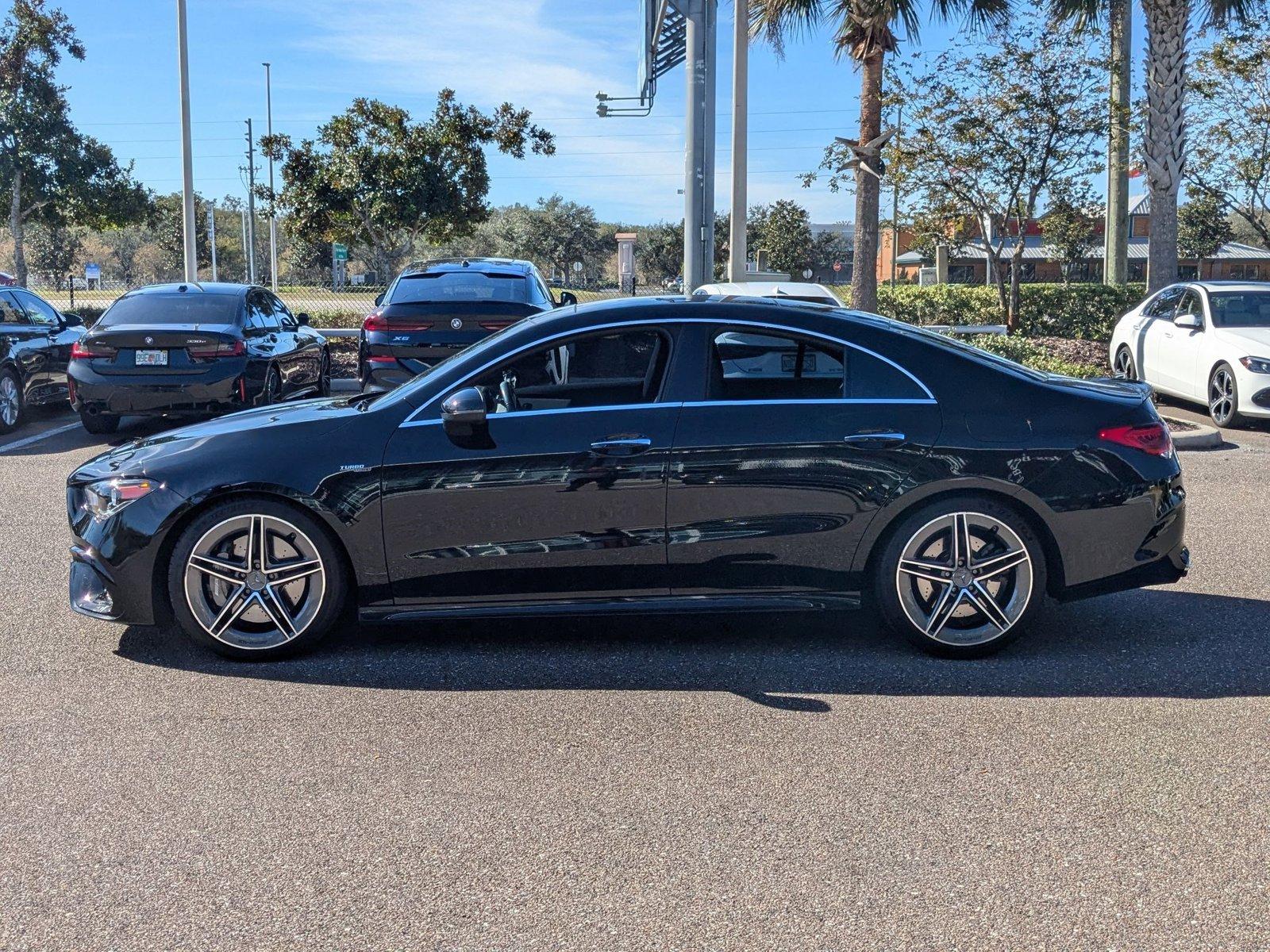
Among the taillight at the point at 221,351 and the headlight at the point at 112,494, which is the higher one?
the taillight at the point at 221,351

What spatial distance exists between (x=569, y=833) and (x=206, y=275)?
3019 inches

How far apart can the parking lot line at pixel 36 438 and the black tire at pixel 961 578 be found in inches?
378

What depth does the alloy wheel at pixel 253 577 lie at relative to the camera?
17.5 feet

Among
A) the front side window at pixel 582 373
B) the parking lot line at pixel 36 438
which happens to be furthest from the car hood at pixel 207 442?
the parking lot line at pixel 36 438

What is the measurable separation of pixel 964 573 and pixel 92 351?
30.0 ft

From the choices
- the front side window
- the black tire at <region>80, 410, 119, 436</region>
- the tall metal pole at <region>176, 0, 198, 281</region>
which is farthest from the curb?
the tall metal pole at <region>176, 0, 198, 281</region>

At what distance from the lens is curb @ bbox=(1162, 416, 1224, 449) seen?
38.1 ft

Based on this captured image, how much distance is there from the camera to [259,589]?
17.6 ft

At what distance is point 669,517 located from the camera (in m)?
5.33

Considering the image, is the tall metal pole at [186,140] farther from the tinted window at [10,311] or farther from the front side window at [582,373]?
the front side window at [582,373]

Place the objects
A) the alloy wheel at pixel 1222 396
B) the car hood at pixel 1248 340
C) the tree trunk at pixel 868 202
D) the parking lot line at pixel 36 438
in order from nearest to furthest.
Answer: the parking lot line at pixel 36 438
the car hood at pixel 1248 340
the alloy wheel at pixel 1222 396
the tree trunk at pixel 868 202

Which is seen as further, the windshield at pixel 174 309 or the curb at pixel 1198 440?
the windshield at pixel 174 309

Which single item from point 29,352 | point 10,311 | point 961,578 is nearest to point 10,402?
point 29,352

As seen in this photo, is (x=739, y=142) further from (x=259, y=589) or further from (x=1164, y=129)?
(x=259, y=589)
